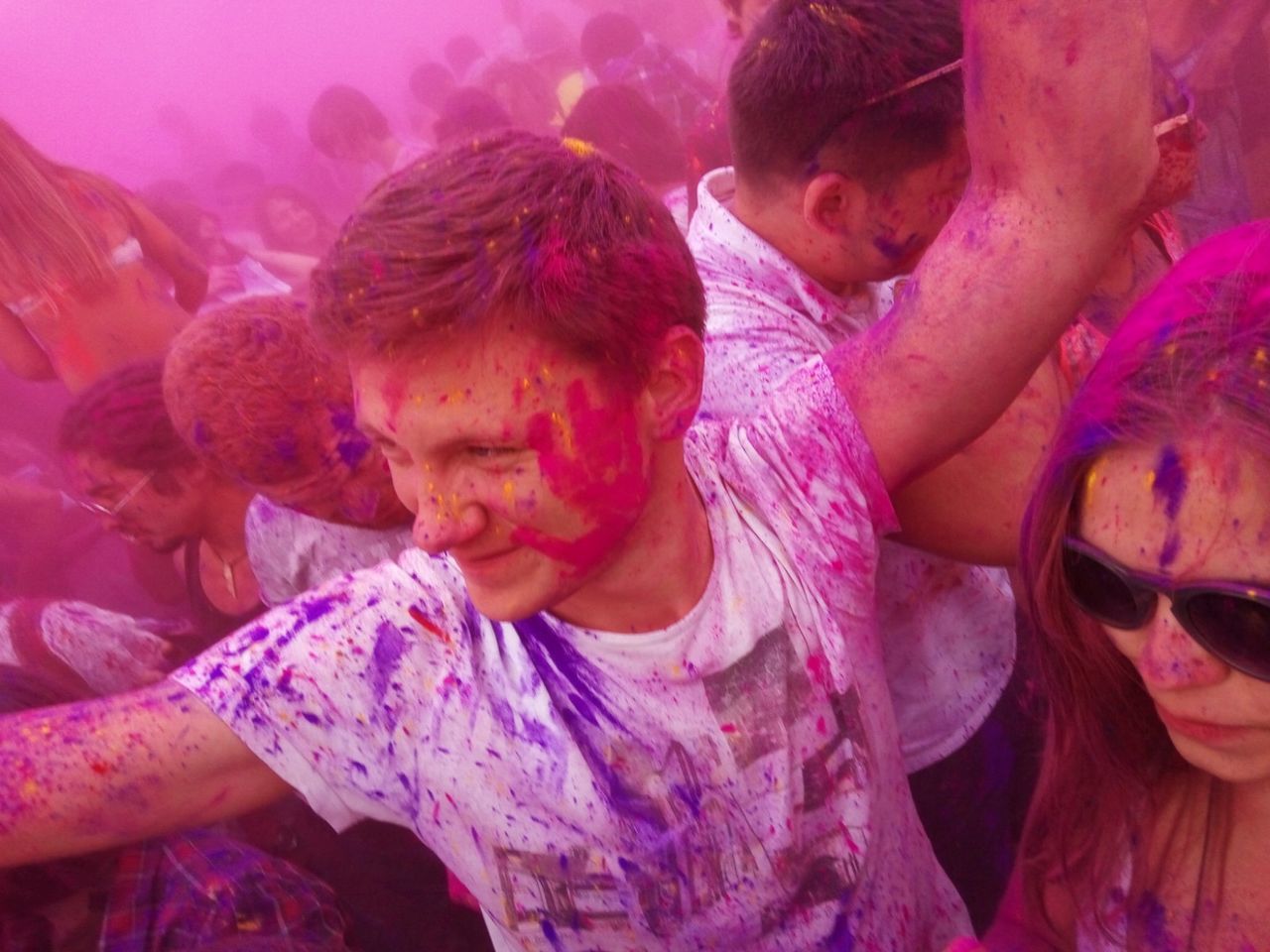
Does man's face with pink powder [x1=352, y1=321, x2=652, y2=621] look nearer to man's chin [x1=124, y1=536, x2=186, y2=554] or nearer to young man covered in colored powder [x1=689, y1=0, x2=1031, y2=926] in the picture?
young man covered in colored powder [x1=689, y1=0, x2=1031, y2=926]

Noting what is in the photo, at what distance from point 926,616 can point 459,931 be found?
46.3 inches

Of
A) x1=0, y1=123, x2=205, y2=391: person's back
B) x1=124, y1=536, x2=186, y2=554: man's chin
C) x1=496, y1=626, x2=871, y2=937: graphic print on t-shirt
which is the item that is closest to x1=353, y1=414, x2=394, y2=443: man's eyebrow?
x1=496, y1=626, x2=871, y2=937: graphic print on t-shirt

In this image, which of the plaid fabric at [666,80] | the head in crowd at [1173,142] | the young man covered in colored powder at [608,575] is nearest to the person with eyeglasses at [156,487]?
the young man covered in colored powder at [608,575]

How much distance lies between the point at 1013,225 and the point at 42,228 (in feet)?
8.74

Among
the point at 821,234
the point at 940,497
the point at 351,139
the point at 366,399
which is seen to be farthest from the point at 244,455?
the point at 351,139

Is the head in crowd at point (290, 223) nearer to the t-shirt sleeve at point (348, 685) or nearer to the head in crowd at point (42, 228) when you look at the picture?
the head in crowd at point (42, 228)

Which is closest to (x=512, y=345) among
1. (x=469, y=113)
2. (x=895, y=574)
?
(x=895, y=574)

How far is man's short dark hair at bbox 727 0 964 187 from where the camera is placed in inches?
52.5

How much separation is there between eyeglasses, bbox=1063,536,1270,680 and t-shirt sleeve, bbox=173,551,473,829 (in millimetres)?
631

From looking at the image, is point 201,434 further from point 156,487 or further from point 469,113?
point 469,113

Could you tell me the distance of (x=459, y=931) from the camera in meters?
1.78

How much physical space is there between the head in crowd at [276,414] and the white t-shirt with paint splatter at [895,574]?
2.36 feet

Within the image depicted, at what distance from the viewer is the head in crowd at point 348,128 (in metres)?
5.17

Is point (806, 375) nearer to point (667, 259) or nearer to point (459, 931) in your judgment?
point (667, 259)
